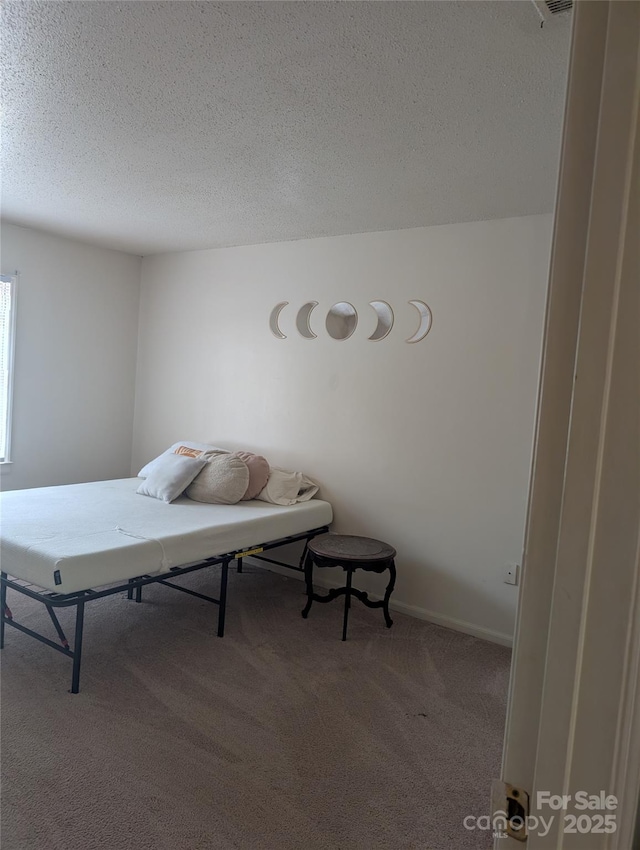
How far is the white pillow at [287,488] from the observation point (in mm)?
3924

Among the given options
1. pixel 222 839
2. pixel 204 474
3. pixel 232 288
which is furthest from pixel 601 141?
pixel 232 288

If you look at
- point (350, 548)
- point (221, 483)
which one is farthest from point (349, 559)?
point (221, 483)

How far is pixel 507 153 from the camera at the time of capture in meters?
2.43

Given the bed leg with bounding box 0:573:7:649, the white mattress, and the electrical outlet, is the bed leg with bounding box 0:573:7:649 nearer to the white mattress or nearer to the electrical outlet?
the white mattress

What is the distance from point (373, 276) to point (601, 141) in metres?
3.30

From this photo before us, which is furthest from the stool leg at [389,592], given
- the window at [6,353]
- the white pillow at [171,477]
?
the window at [6,353]

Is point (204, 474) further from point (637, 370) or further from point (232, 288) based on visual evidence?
point (637, 370)

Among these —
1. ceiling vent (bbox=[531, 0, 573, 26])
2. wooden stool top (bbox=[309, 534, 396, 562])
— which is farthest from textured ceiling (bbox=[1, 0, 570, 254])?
wooden stool top (bbox=[309, 534, 396, 562])

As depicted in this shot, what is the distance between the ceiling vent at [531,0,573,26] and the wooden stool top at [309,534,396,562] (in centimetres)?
255

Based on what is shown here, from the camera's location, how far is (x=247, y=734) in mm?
2328

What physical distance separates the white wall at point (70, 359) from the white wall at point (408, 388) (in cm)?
82

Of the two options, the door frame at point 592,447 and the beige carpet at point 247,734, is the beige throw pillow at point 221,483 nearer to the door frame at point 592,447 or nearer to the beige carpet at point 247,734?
the beige carpet at point 247,734

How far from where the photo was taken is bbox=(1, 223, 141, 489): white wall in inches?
173

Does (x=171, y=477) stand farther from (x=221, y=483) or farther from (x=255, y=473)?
(x=255, y=473)
